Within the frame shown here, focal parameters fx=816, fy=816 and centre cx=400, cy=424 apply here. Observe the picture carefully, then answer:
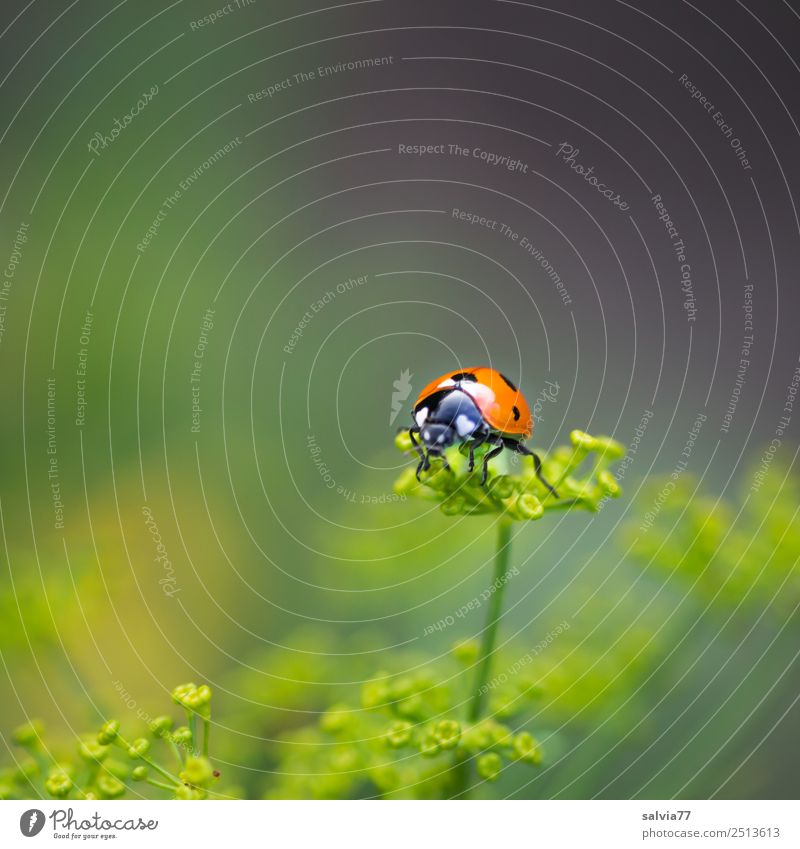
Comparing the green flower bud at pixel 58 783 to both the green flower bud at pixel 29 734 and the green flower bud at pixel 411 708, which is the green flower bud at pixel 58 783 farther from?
the green flower bud at pixel 411 708

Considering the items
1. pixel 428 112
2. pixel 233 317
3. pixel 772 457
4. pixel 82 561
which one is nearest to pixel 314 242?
pixel 233 317

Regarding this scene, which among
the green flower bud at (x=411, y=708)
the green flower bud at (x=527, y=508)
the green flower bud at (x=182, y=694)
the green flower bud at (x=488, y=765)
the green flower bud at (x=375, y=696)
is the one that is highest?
the green flower bud at (x=527, y=508)

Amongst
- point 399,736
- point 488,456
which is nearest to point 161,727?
point 399,736

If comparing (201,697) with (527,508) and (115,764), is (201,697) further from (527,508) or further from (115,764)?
(527,508)

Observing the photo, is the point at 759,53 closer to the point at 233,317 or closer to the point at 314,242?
the point at 314,242

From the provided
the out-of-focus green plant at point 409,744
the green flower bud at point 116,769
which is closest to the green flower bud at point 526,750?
the out-of-focus green plant at point 409,744

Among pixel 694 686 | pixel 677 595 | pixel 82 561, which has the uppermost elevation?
pixel 82 561
